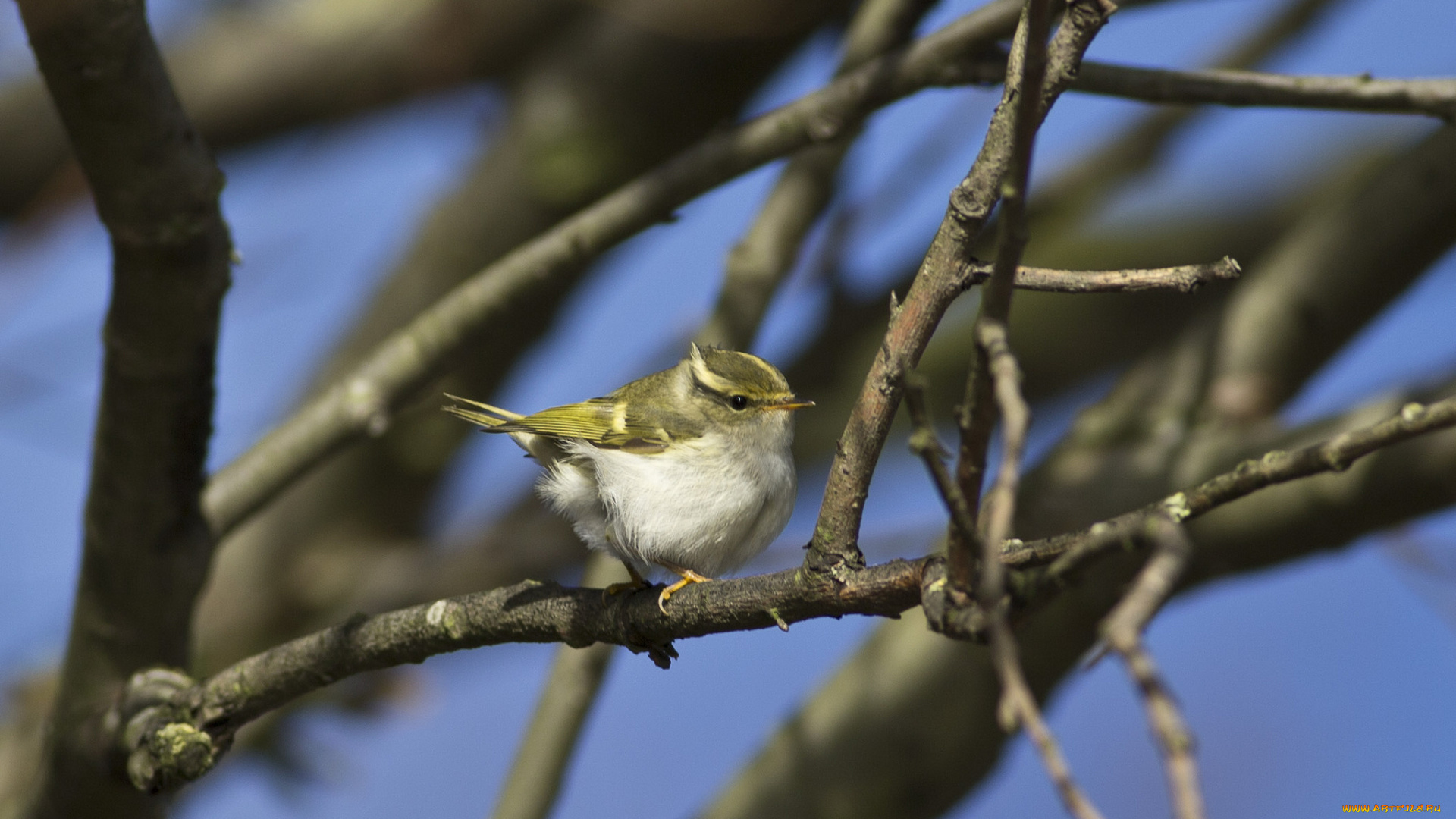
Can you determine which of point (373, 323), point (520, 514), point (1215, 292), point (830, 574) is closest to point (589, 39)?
point (373, 323)

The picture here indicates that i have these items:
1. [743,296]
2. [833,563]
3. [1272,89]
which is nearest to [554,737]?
[743,296]

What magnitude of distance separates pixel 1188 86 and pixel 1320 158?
4359mm

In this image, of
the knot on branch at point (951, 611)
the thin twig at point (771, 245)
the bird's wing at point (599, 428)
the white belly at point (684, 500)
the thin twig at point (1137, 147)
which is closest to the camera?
the knot on branch at point (951, 611)

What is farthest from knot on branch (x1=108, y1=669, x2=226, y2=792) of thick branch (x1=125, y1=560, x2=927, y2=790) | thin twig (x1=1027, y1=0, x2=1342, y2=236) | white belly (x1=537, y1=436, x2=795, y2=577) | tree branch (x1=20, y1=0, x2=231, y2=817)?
thin twig (x1=1027, y1=0, x2=1342, y2=236)

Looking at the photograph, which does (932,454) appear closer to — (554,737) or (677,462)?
(677,462)

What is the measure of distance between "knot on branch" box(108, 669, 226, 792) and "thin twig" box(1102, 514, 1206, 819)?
2127mm

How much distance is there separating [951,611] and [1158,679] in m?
0.54

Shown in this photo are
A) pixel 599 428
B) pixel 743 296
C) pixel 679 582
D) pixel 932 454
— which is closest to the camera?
pixel 932 454

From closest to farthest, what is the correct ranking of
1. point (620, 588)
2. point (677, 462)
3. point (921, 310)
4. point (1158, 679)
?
point (1158, 679) < point (921, 310) < point (620, 588) < point (677, 462)

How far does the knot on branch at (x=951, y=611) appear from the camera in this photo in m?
1.36

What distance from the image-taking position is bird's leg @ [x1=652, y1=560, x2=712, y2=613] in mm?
2021

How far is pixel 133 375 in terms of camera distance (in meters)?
2.68

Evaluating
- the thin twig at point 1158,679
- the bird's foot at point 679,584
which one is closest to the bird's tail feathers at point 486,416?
the bird's foot at point 679,584

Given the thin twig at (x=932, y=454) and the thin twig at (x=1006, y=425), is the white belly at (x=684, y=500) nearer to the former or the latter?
the thin twig at (x=1006, y=425)
